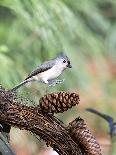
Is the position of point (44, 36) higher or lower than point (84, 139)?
higher

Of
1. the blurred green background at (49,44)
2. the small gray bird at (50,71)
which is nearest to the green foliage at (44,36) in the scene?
the blurred green background at (49,44)

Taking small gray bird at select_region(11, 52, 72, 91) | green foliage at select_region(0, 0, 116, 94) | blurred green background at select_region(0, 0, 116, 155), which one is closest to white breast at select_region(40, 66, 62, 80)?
small gray bird at select_region(11, 52, 72, 91)

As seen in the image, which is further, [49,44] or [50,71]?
[49,44]

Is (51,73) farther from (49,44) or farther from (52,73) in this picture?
(49,44)

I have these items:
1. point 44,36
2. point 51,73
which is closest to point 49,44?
point 44,36

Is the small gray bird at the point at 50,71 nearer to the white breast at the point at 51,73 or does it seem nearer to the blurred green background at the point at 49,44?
the white breast at the point at 51,73

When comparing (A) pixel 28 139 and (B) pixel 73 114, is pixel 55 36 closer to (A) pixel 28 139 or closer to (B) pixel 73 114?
(A) pixel 28 139
